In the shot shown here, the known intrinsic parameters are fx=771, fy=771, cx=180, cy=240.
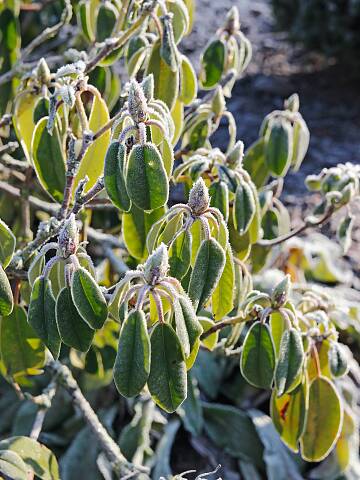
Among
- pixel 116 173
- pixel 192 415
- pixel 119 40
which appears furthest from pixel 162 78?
pixel 192 415

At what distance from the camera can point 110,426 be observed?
2422 millimetres

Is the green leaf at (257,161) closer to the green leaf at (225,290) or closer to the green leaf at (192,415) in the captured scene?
the green leaf at (192,415)

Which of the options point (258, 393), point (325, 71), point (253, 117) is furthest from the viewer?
point (325, 71)

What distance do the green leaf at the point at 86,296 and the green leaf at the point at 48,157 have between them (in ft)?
1.42

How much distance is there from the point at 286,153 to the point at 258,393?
1023mm

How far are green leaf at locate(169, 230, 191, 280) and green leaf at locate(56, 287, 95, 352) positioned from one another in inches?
6.6

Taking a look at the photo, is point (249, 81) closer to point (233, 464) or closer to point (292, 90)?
point (292, 90)

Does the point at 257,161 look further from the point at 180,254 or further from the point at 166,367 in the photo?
the point at 166,367

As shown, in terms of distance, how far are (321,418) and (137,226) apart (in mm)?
660

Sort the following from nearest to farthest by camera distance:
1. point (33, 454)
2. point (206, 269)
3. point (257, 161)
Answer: point (206, 269), point (33, 454), point (257, 161)

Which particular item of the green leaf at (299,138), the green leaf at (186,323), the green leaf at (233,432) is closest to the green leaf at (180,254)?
the green leaf at (186,323)

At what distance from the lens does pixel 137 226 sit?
152 centimetres

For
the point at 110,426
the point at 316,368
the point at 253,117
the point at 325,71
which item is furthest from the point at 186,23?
the point at 325,71

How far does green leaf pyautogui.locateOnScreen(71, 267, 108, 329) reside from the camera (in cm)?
117
